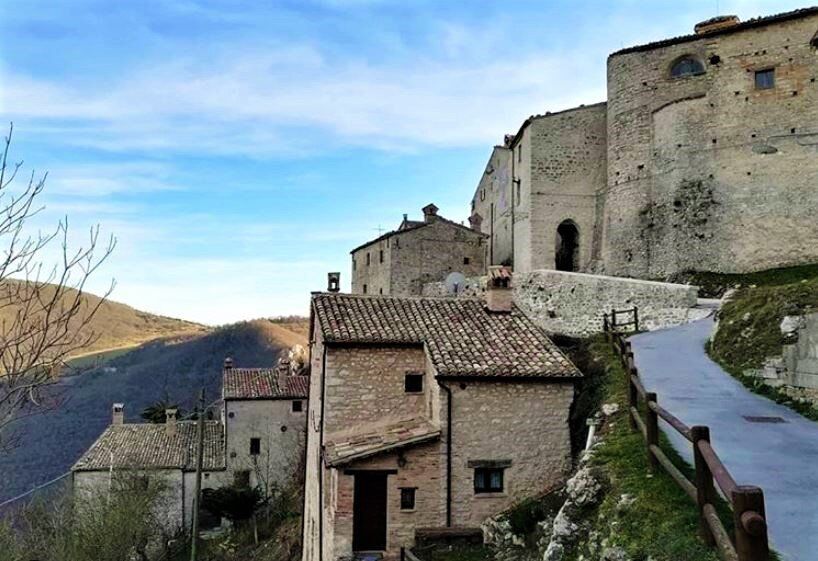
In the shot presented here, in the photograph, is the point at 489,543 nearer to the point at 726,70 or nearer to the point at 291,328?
the point at 726,70

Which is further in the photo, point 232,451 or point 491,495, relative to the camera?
point 232,451

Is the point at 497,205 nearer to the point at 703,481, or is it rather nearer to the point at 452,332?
the point at 452,332

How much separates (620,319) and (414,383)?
1007cm

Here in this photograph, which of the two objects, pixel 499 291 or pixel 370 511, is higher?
pixel 499 291

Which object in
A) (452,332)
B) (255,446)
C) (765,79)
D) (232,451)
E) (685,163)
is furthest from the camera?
(255,446)

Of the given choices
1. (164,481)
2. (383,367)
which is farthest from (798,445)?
(164,481)

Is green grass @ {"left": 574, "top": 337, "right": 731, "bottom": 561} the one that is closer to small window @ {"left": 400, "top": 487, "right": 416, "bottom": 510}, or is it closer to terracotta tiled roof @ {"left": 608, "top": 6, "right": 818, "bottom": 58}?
small window @ {"left": 400, "top": 487, "right": 416, "bottom": 510}

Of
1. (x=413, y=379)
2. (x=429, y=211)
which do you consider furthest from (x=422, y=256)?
(x=413, y=379)

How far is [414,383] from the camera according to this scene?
1784 centimetres

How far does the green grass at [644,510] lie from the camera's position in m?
6.81

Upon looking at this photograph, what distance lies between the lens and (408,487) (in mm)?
15938

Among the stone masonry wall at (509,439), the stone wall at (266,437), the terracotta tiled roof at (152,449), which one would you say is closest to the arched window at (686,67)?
the stone masonry wall at (509,439)

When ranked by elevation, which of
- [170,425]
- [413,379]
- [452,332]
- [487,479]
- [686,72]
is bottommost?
[170,425]

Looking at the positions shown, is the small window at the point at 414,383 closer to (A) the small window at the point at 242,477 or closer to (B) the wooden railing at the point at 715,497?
(B) the wooden railing at the point at 715,497
